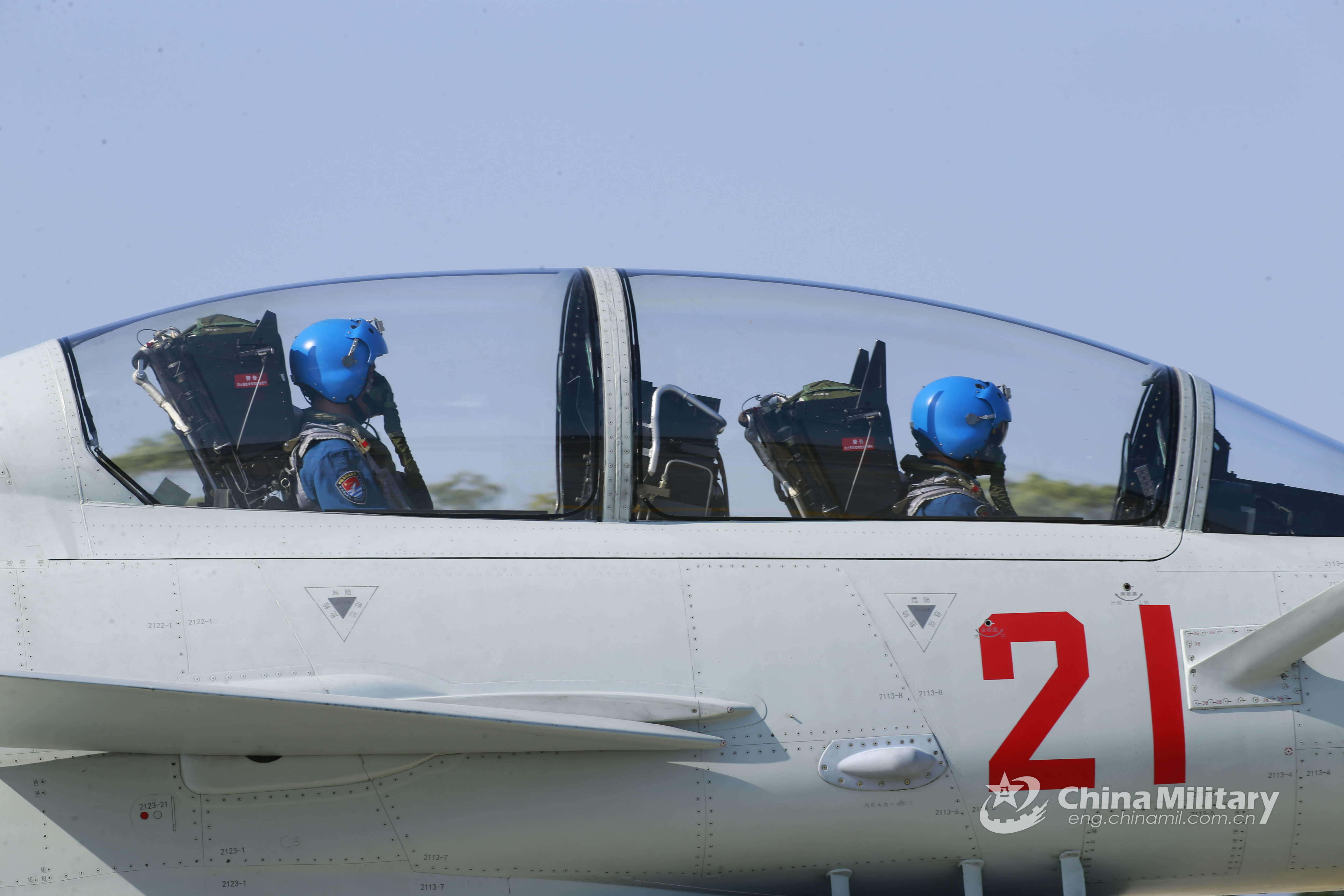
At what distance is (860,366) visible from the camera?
499cm

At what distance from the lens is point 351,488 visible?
4492 mm

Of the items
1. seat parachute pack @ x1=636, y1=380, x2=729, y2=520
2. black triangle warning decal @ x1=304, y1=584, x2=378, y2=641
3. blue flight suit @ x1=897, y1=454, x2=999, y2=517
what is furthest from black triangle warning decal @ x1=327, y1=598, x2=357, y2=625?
blue flight suit @ x1=897, y1=454, x2=999, y2=517

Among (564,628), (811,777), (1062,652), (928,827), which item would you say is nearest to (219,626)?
(564,628)

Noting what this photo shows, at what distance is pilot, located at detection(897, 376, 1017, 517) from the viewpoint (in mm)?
4812

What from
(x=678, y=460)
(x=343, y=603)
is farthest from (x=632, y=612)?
(x=343, y=603)

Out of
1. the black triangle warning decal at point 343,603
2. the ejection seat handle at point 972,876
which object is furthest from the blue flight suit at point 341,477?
the ejection seat handle at point 972,876

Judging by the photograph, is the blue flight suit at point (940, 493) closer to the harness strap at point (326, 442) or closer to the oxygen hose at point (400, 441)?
the oxygen hose at point (400, 441)

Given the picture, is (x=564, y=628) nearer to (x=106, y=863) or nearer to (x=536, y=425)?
(x=536, y=425)

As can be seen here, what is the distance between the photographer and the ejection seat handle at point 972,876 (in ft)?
14.7

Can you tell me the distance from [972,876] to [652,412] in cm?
216

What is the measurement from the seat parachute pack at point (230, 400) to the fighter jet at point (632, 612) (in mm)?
→ 14

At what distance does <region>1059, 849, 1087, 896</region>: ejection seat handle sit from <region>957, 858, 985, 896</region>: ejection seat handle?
318mm

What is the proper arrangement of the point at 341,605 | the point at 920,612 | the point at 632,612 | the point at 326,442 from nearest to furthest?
the point at 341,605
the point at 632,612
the point at 920,612
the point at 326,442

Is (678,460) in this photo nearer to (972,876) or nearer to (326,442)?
(326,442)
